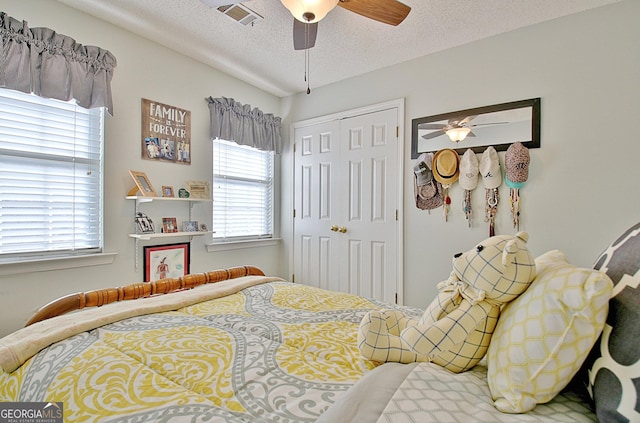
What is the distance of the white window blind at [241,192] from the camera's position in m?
3.26

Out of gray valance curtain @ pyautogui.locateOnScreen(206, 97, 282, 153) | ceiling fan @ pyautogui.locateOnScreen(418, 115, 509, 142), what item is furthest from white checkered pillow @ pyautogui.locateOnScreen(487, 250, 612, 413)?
gray valance curtain @ pyautogui.locateOnScreen(206, 97, 282, 153)

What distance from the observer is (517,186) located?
2373mm

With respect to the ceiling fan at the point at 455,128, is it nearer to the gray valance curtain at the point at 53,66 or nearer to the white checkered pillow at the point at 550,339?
the white checkered pillow at the point at 550,339

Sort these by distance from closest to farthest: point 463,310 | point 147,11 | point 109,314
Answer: point 463,310, point 109,314, point 147,11

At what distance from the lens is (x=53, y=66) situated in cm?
202

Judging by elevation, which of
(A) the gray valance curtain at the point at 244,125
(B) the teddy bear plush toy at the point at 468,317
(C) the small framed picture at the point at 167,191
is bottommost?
(B) the teddy bear plush toy at the point at 468,317

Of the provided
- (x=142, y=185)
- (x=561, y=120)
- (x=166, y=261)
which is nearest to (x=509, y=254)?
(x=561, y=120)

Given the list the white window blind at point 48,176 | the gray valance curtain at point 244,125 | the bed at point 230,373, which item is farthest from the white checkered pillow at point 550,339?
the gray valance curtain at point 244,125

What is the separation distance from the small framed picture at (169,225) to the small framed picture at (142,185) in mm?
265

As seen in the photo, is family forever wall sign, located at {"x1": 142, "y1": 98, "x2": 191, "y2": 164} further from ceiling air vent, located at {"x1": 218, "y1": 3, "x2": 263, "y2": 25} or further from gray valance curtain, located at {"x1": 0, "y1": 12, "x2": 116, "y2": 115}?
ceiling air vent, located at {"x1": 218, "y1": 3, "x2": 263, "y2": 25}

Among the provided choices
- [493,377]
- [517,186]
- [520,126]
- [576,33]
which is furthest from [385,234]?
[493,377]

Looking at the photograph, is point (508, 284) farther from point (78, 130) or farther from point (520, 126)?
point (78, 130)

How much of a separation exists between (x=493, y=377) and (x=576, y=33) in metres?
2.66

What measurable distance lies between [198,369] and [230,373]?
99mm
